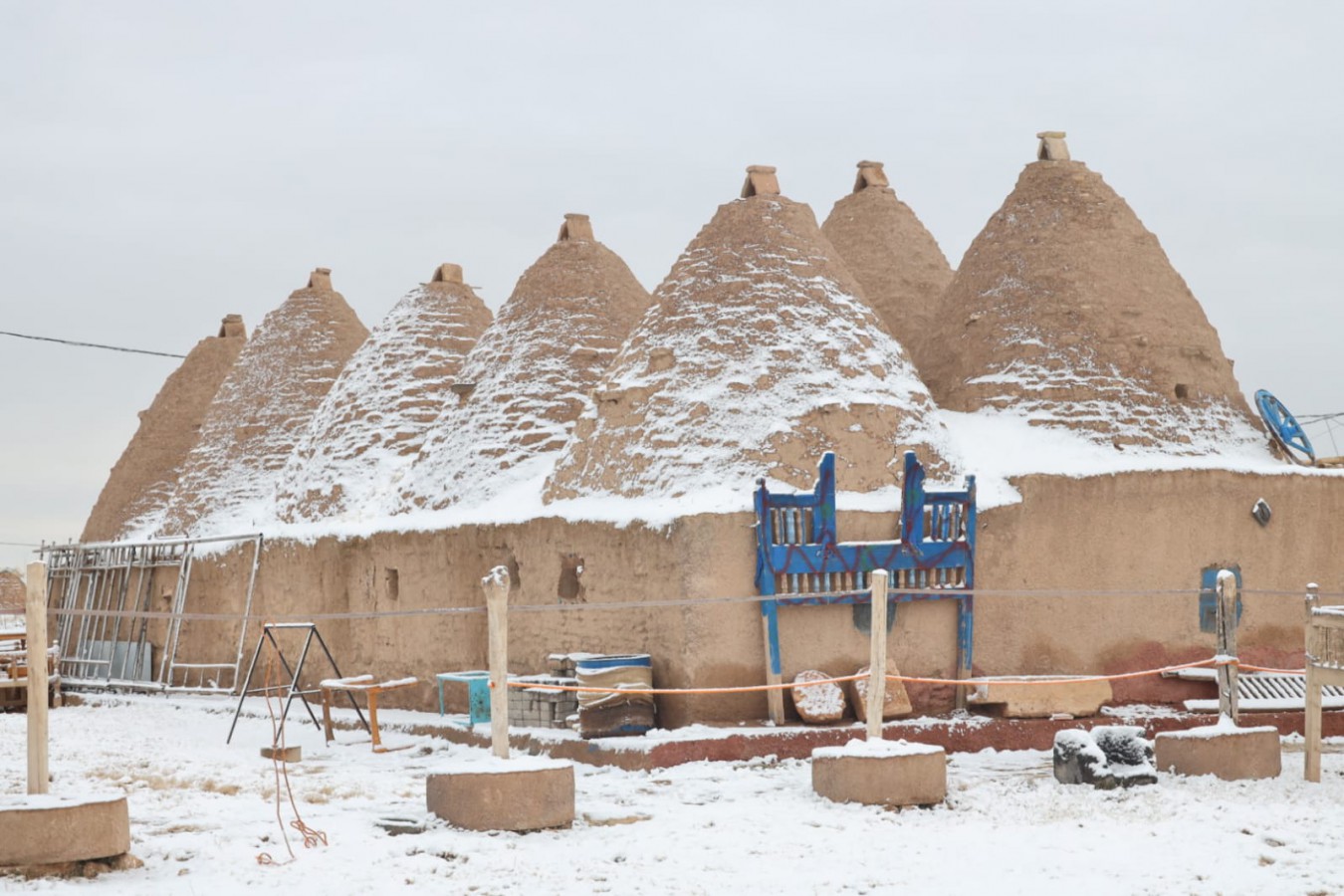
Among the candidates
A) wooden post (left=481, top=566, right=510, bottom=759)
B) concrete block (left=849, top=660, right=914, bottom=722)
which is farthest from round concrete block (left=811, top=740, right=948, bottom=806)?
concrete block (left=849, top=660, right=914, bottom=722)

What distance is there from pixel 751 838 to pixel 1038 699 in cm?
426

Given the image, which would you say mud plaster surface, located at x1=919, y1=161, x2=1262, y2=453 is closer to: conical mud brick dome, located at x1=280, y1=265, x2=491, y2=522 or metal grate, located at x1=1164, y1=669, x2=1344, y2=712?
metal grate, located at x1=1164, y1=669, x2=1344, y2=712

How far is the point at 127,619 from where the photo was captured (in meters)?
18.5

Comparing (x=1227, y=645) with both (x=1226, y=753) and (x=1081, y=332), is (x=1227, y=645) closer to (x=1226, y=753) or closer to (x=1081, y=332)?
(x=1226, y=753)

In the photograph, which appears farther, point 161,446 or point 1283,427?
point 161,446

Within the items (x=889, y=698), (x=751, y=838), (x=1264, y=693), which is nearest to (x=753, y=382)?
(x=889, y=698)

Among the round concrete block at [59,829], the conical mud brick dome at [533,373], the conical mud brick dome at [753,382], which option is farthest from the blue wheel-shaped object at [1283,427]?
the round concrete block at [59,829]

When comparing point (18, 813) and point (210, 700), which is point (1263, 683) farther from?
point (210, 700)

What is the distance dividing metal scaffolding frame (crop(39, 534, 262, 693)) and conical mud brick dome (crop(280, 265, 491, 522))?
3.43 ft

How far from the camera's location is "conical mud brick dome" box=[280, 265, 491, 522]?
52.9ft

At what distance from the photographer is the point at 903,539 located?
10805 mm

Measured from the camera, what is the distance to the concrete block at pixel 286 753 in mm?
10427

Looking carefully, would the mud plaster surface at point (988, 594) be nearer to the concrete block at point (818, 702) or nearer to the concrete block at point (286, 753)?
the concrete block at point (818, 702)

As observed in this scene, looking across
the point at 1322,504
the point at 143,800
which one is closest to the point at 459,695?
the point at 143,800
